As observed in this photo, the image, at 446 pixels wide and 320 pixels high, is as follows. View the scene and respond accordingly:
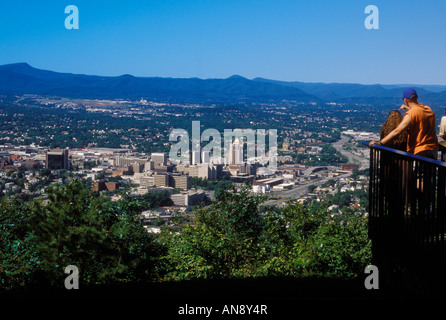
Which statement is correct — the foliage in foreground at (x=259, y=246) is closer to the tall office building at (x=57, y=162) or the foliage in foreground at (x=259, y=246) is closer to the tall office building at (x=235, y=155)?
the tall office building at (x=235, y=155)

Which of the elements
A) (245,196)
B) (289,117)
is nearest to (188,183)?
(245,196)

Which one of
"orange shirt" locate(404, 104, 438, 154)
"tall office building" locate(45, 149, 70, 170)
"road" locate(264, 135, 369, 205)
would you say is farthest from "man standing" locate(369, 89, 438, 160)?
"tall office building" locate(45, 149, 70, 170)

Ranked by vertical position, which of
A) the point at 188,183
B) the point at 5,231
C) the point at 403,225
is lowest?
the point at 188,183

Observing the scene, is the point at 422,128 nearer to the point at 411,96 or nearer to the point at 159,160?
→ the point at 411,96

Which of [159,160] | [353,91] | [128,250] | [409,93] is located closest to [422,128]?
[409,93]
